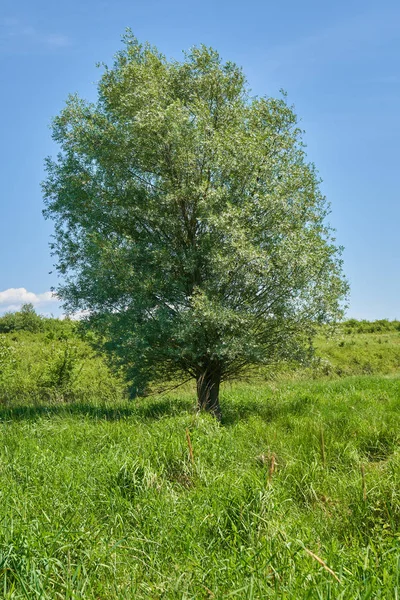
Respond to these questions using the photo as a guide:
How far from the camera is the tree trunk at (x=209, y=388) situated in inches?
527

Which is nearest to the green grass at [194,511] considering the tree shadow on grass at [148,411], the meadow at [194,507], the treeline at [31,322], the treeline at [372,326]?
the meadow at [194,507]

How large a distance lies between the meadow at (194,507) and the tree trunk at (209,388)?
1786 millimetres

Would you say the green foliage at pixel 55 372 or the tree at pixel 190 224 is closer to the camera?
the tree at pixel 190 224

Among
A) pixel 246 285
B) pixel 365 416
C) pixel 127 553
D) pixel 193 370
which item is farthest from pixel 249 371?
pixel 127 553

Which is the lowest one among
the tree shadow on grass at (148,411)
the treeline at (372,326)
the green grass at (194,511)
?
the green grass at (194,511)

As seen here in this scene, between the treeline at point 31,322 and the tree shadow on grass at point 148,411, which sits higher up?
the treeline at point 31,322

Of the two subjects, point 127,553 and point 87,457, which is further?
point 87,457

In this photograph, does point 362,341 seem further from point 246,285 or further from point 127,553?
point 127,553

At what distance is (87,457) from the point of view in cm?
725

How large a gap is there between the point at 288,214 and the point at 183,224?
108 inches

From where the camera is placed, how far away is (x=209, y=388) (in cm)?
1364

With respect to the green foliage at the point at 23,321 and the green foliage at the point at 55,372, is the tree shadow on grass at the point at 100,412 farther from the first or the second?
the green foliage at the point at 23,321

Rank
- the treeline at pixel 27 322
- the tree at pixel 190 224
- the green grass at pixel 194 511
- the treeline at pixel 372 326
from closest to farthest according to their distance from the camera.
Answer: the green grass at pixel 194 511, the tree at pixel 190 224, the treeline at pixel 372 326, the treeline at pixel 27 322

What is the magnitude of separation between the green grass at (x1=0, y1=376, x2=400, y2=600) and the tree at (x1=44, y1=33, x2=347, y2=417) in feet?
10.2
